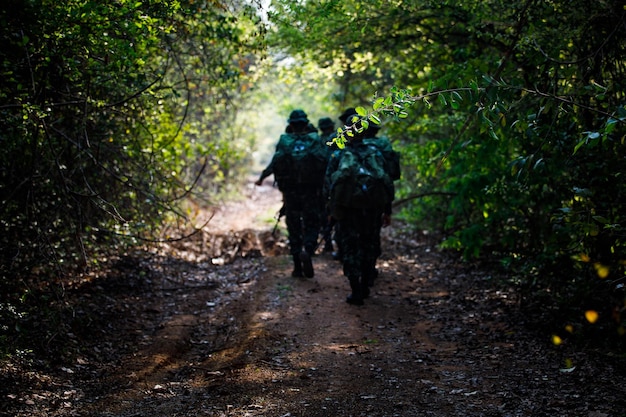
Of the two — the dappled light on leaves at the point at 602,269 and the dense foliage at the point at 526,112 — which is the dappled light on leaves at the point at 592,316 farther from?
the dappled light on leaves at the point at 602,269

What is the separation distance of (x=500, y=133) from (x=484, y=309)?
2550mm

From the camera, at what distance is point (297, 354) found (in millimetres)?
6129

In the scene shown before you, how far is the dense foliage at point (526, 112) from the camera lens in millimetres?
5258

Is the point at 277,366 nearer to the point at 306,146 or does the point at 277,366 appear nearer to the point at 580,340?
the point at 580,340

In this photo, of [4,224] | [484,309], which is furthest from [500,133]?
[4,224]

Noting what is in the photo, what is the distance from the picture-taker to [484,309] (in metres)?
8.20

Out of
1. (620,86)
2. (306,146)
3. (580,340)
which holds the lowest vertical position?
(580,340)

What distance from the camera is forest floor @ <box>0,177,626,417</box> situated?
4.86 metres

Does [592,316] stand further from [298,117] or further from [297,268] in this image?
[298,117]

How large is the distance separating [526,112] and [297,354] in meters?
4.17

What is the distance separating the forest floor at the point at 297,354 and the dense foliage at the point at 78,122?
87cm

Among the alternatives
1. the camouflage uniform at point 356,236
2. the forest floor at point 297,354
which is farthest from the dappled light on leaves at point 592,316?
the camouflage uniform at point 356,236

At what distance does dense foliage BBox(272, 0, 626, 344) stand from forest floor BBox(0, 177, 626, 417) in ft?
2.85

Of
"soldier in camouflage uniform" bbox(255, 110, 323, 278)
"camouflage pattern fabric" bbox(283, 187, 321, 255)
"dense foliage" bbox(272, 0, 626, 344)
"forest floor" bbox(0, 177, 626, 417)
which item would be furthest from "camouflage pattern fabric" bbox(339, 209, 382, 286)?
"camouflage pattern fabric" bbox(283, 187, 321, 255)
